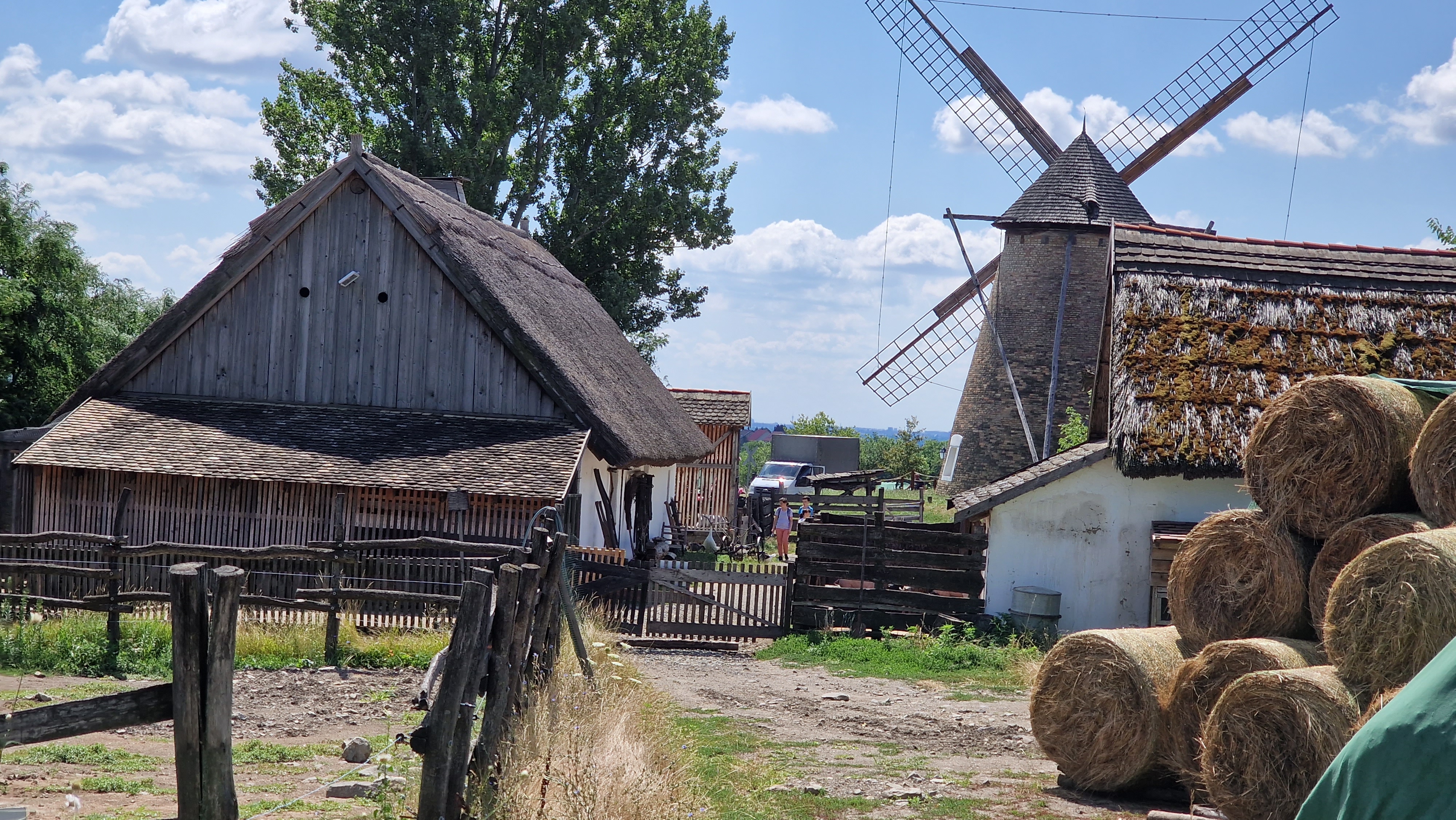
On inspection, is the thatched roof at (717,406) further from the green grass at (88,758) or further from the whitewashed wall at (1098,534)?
the green grass at (88,758)

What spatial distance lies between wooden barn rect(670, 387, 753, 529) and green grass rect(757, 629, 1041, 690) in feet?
44.9

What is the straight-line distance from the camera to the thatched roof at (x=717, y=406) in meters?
29.4

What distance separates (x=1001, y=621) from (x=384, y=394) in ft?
31.5

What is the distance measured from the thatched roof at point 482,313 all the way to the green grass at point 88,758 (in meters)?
9.30

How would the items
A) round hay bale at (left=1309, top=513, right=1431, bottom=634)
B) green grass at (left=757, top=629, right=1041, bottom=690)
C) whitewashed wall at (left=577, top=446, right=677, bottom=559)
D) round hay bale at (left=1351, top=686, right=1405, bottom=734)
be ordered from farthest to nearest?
whitewashed wall at (left=577, top=446, right=677, bottom=559) → green grass at (left=757, top=629, right=1041, bottom=690) → round hay bale at (left=1309, top=513, right=1431, bottom=634) → round hay bale at (left=1351, top=686, right=1405, bottom=734)

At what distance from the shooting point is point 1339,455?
25.3ft

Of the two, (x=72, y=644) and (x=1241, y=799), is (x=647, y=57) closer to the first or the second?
(x=72, y=644)

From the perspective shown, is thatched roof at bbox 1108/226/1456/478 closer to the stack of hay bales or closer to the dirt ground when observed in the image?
the stack of hay bales

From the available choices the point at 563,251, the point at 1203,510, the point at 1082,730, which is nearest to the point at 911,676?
the point at 1203,510

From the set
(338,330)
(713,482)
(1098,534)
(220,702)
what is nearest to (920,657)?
(1098,534)

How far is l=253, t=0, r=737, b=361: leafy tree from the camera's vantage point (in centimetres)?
3031

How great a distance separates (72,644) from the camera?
38.9 ft

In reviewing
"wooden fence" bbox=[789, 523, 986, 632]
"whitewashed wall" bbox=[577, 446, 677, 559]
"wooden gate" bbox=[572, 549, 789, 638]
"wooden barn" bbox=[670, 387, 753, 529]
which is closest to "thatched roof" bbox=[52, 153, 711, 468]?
"whitewashed wall" bbox=[577, 446, 677, 559]

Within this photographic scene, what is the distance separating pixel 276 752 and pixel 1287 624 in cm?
667
